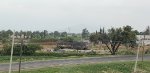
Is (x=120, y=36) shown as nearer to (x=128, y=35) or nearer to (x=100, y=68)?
(x=128, y=35)

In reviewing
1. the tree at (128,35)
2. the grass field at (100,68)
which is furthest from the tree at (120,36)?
the grass field at (100,68)

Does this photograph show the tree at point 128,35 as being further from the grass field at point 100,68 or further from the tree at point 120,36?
the grass field at point 100,68

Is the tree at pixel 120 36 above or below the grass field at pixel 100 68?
above

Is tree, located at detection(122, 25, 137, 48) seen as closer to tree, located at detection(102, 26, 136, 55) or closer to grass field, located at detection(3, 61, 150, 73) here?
tree, located at detection(102, 26, 136, 55)

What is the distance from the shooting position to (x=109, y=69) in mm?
25438

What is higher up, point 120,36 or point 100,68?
point 120,36

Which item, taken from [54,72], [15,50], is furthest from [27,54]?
[54,72]

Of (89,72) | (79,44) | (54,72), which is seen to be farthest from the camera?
(79,44)

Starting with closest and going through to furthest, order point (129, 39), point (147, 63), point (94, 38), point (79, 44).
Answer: point (147, 63), point (129, 39), point (94, 38), point (79, 44)

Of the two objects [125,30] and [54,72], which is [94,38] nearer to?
[125,30]

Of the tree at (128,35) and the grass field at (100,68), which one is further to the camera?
the tree at (128,35)

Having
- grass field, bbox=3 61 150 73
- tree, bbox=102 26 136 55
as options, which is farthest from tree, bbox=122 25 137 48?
grass field, bbox=3 61 150 73

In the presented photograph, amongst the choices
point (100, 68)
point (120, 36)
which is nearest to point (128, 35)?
point (120, 36)

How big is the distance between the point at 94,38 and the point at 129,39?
5.96 meters
